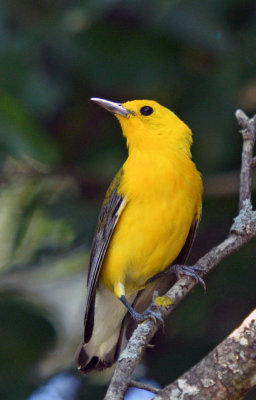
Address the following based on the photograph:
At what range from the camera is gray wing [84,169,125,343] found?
4984 mm

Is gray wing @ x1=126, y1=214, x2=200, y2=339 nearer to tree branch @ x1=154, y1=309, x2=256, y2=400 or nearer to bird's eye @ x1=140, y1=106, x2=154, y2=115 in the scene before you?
bird's eye @ x1=140, y1=106, x2=154, y2=115

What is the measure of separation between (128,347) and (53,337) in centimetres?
188

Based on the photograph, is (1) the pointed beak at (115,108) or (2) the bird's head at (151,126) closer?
(1) the pointed beak at (115,108)

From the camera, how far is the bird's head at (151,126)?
5.30m

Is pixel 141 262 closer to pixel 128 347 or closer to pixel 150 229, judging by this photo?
pixel 150 229

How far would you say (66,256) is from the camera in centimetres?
582

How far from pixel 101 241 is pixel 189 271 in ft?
2.29

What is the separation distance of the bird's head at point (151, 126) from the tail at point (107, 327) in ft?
3.58

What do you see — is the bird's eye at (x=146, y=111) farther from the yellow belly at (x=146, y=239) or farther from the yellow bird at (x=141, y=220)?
the yellow belly at (x=146, y=239)

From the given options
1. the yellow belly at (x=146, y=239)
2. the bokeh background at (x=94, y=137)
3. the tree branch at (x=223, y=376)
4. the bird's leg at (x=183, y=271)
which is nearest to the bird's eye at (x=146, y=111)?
the bokeh background at (x=94, y=137)

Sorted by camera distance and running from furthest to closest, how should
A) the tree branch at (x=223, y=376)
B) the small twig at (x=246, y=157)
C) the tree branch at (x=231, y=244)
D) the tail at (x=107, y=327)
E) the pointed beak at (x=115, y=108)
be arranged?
the tail at (x=107, y=327) → the pointed beak at (x=115, y=108) → the small twig at (x=246, y=157) → the tree branch at (x=231, y=244) → the tree branch at (x=223, y=376)

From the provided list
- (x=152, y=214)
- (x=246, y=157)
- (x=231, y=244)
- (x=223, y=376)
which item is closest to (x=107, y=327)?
(x=152, y=214)

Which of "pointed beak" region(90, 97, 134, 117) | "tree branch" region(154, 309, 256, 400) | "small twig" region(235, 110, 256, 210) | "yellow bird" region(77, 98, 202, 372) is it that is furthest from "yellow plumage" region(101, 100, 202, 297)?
"tree branch" region(154, 309, 256, 400)

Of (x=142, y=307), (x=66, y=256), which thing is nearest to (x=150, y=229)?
(x=142, y=307)
